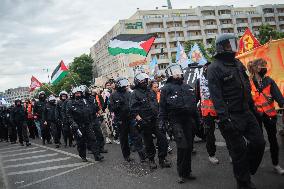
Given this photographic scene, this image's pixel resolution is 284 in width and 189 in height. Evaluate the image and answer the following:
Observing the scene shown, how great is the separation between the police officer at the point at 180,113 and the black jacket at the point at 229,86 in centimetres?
157

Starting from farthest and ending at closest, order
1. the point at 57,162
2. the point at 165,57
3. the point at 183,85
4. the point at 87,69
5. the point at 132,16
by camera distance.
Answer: the point at 87,69 → the point at 132,16 → the point at 165,57 → the point at 57,162 → the point at 183,85

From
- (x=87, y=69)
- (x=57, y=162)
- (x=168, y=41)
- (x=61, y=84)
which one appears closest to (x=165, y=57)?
(x=168, y=41)

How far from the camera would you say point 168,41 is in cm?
8706

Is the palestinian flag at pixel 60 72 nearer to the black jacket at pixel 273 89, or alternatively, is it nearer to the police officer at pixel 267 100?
the police officer at pixel 267 100

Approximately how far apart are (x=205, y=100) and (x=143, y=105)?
1.39 meters

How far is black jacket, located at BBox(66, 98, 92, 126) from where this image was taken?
1014cm

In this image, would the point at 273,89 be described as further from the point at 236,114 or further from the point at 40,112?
the point at 40,112

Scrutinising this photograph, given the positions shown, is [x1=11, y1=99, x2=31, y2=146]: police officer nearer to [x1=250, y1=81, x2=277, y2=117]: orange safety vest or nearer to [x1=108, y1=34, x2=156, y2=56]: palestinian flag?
[x1=108, y1=34, x2=156, y2=56]: palestinian flag

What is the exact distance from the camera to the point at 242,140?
5.15m

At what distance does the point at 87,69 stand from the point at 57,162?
102881 mm

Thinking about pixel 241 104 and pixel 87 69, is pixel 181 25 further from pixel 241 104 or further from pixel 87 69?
pixel 241 104

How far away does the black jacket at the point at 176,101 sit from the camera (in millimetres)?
6844

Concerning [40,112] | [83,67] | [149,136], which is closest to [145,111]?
[149,136]

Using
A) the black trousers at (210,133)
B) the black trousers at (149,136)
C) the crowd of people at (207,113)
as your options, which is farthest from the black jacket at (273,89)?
the black trousers at (149,136)
